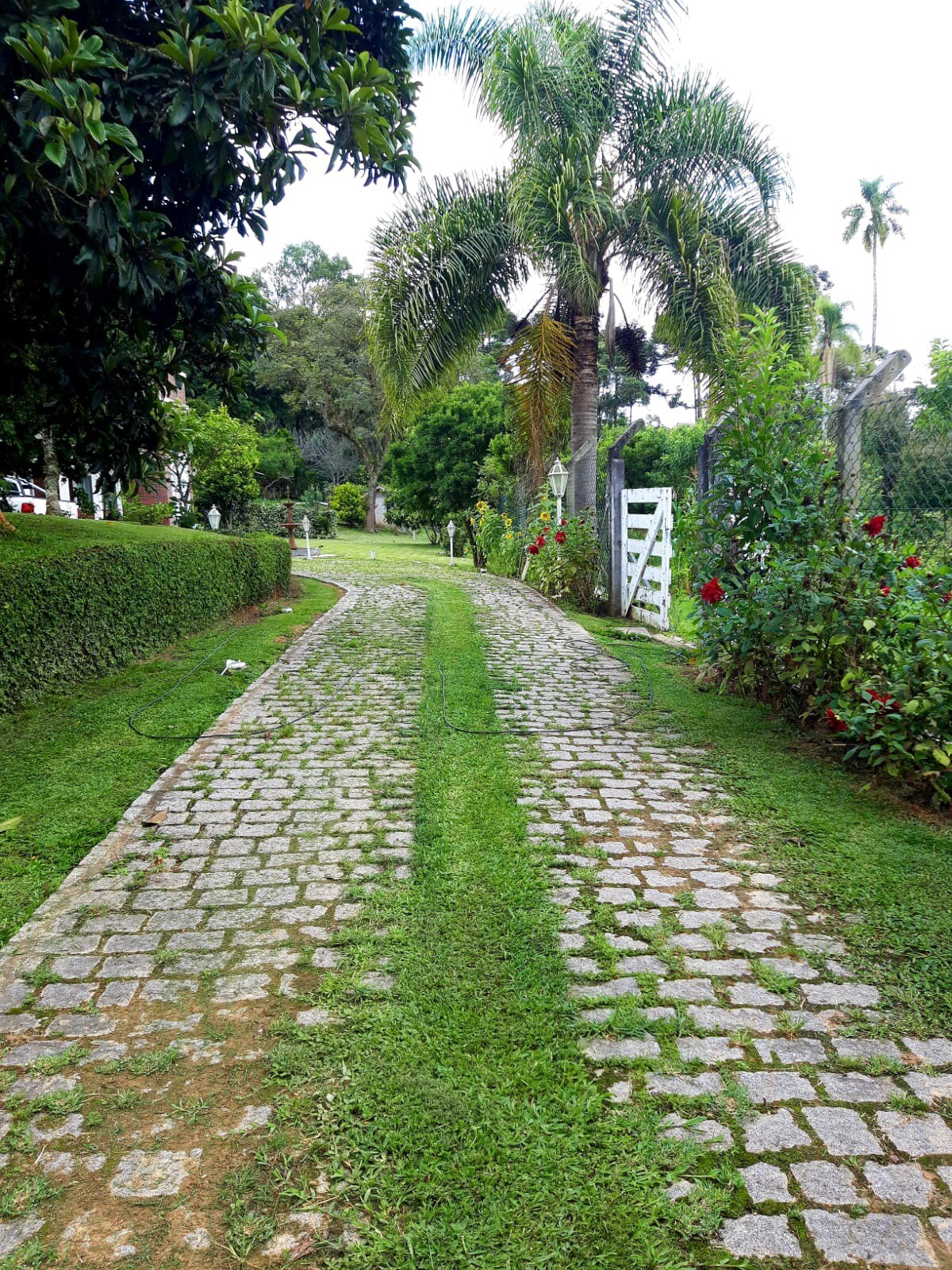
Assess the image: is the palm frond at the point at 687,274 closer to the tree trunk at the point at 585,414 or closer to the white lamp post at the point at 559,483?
the tree trunk at the point at 585,414

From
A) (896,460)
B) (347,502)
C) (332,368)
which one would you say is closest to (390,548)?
(347,502)

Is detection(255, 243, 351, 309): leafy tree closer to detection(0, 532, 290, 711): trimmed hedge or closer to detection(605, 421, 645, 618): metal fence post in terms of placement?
detection(605, 421, 645, 618): metal fence post

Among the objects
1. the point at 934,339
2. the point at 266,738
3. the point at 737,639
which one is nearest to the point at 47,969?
the point at 266,738

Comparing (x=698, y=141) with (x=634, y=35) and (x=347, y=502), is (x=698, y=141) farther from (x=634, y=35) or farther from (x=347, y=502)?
(x=347, y=502)

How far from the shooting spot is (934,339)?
882 cm

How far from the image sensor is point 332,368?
123 feet

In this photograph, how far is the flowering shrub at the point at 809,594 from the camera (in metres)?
3.97

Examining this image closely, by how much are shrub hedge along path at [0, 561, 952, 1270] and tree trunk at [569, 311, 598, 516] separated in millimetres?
8816

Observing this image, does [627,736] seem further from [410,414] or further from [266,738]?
[410,414]

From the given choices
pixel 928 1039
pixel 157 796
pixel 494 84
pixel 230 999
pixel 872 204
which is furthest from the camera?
pixel 872 204

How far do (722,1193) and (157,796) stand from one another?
11.3ft

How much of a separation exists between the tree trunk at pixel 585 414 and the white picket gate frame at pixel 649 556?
1.24 m

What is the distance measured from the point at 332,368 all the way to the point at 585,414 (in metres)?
27.9

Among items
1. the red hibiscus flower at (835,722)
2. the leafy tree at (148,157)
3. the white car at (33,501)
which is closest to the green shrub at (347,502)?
the white car at (33,501)
